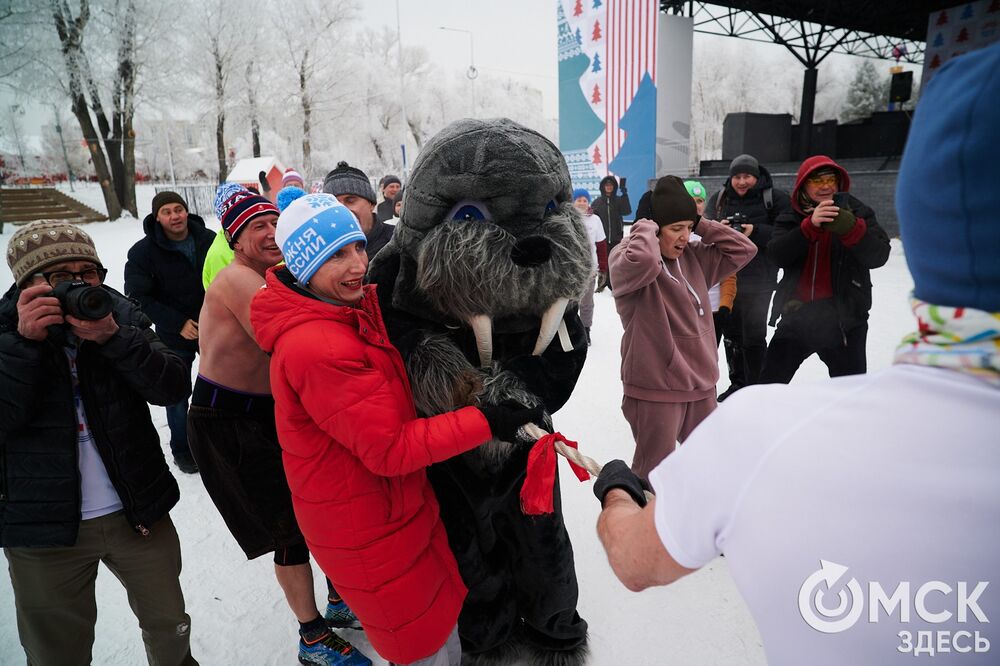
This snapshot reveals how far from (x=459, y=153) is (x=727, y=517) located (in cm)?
115

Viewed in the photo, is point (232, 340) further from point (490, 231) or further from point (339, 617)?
point (339, 617)

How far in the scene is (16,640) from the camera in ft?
7.14

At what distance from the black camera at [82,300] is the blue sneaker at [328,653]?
4.61 feet

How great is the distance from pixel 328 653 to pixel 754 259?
363 cm

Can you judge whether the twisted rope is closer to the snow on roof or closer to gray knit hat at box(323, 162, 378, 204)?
gray knit hat at box(323, 162, 378, 204)

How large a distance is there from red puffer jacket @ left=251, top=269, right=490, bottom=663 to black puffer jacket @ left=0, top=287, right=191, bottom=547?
563mm

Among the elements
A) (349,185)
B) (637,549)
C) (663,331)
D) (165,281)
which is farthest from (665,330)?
(165,281)

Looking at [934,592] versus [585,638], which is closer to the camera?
[934,592]

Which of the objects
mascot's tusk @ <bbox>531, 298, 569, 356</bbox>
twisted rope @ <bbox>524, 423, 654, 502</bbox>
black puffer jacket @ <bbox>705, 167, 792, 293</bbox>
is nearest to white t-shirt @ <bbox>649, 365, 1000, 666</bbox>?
twisted rope @ <bbox>524, 423, 654, 502</bbox>

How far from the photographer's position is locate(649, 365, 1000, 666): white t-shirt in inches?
21.5

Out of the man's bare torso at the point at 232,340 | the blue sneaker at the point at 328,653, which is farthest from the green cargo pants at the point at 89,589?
the man's bare torso at the point at 232,340

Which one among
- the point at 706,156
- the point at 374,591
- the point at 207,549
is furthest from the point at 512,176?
the point at 706,156

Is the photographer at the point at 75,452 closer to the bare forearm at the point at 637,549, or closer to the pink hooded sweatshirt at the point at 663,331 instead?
the bare forearm at the point at 637,549

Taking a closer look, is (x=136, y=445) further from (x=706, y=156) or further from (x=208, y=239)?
(x=706, y=156)
